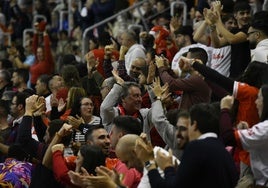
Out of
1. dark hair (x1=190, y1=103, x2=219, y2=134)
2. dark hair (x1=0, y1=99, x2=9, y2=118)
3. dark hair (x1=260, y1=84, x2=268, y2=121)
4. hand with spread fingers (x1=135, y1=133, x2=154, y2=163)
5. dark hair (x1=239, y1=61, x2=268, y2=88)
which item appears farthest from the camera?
dark hair (x1=0, y1=99, x2=9, y2=118)

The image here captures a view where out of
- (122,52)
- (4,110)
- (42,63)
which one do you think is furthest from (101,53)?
(42,63)

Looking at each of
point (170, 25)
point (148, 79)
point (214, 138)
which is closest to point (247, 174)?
point (214, 138)

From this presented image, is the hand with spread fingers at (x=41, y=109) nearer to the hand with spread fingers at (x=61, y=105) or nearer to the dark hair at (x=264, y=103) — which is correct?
the hand with spread fingers at (x=61, y=105)

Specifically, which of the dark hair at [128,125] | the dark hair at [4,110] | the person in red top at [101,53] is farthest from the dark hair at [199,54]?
the person in red top at [101,53]

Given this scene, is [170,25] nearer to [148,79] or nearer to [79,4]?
[148,79]

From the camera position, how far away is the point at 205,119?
9.02 meters

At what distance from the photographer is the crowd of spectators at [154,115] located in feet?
29.8

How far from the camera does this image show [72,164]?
35.5ft

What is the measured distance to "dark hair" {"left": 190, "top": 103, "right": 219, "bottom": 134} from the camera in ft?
29.6

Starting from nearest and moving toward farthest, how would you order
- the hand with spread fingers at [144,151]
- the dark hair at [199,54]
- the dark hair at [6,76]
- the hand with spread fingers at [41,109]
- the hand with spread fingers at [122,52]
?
the hand with spread fingers at [144,151], the hand with spread fingers at [41,109], the dark hair at [199,54], the hand with spread fingers at [122,52], the dark hair at [6,76]

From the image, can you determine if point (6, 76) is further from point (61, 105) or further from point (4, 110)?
point (4, 110)

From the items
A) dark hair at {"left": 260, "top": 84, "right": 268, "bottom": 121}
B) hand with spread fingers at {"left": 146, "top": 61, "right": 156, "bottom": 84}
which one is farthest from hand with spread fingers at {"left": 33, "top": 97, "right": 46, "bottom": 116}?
dark hair at {"left": 260, "top": 84, "right": 268, "bottom": 121}

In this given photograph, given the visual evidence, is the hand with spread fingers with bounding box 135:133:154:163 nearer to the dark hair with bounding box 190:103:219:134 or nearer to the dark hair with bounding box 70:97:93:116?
the dark hair with bounding box 190:103:219:134

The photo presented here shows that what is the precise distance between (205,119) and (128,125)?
5.84 feet
